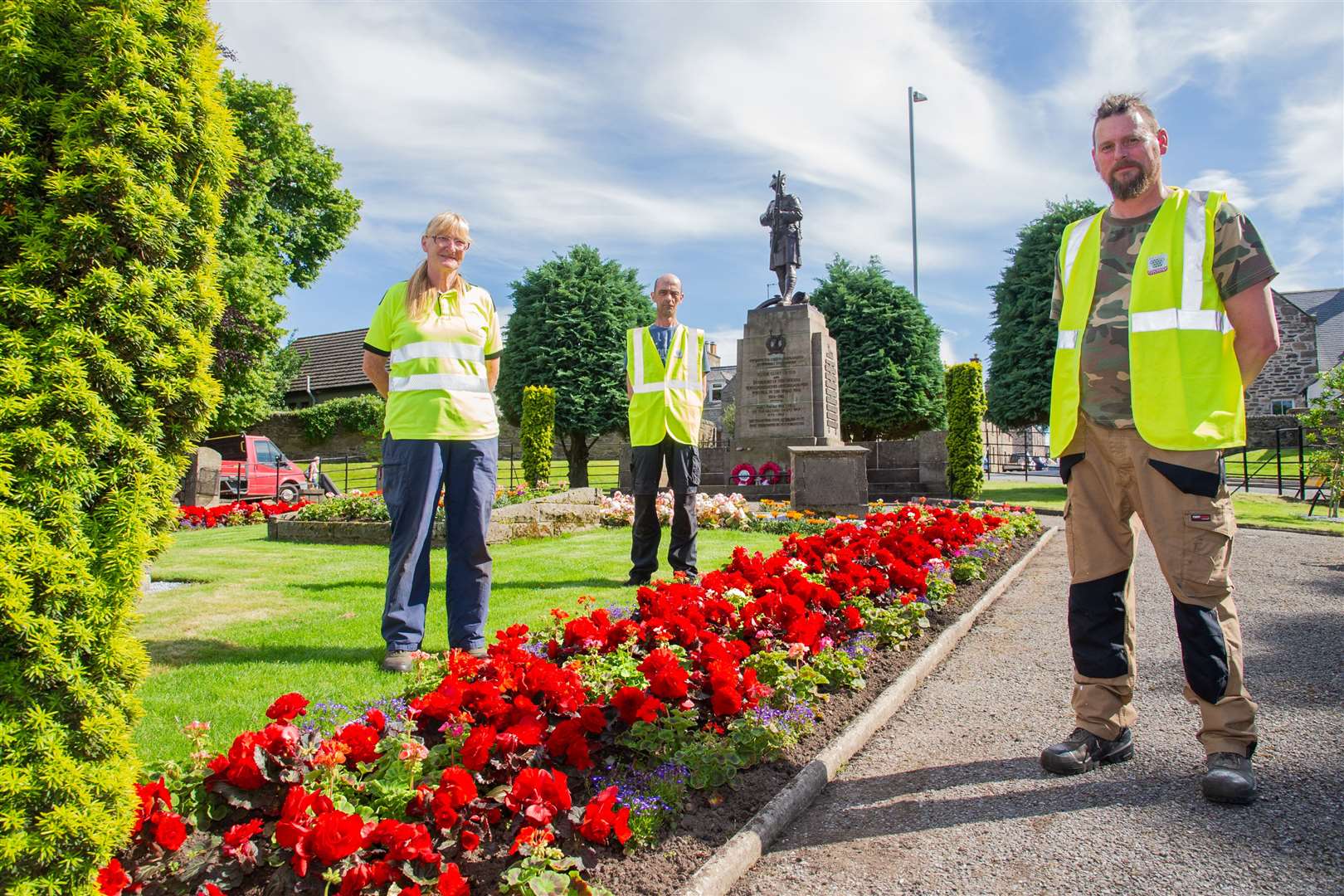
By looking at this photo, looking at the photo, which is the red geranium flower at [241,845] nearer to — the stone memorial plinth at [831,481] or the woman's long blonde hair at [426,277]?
the woman's long blonde hair at [426,277]

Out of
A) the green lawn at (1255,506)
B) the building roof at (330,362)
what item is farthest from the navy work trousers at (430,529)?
the building roof at (330,362)

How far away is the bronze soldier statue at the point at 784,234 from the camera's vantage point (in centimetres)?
1789

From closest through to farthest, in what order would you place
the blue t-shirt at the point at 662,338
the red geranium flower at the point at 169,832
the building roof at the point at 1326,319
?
the red geranium flower at the point at 169,832, the blue t-shirt at the point at 662,338, the building roof at the point at 1326,319

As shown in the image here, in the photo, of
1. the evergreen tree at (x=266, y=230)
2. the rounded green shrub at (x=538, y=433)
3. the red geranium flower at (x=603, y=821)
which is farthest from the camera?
the rounded green shrub at (x=538, y=433)

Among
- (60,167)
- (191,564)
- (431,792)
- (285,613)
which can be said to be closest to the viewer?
(60,167)

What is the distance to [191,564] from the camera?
762 cm

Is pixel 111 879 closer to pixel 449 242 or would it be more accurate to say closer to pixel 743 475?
pixel 449 242

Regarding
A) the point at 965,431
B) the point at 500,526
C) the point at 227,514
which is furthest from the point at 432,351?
the point at 965,431

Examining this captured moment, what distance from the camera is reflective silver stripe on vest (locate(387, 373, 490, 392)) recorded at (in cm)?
400

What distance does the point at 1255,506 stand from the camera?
48.6ft

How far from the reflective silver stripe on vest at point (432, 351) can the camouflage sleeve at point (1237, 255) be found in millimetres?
3204

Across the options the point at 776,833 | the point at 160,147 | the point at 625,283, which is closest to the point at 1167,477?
the point at 776,833

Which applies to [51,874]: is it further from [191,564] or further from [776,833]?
[191,564]

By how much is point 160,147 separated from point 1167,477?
3.12m
